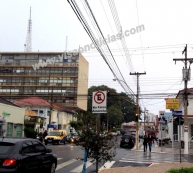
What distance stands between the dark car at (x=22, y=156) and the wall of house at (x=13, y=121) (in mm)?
23827

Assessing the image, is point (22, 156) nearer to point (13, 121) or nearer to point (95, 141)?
point (95, 141)

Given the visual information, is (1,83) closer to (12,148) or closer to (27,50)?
(27,50)

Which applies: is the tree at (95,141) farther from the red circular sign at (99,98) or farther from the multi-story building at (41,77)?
the multi-story building at (41,77)

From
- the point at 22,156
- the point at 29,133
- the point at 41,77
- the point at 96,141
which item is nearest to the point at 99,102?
the point at 96,141

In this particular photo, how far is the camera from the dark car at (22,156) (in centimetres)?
872

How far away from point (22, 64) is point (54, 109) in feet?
84.0

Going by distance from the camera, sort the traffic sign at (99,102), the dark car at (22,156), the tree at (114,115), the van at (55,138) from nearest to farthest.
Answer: the dark car at (22,156)
the traffic sign at (99,102)
the van at (55,138)
the tree at (114,115)

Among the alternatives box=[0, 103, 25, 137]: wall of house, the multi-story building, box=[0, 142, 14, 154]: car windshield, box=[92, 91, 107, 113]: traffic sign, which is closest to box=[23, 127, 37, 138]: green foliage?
box=[0, 103, 25, 137]: wall of house

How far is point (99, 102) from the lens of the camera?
10672 mm

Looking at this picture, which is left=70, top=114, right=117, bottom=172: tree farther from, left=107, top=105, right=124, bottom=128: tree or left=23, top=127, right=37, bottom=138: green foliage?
left=107, top=105, right=124, bottom=128: tree

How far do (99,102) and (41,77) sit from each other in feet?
239

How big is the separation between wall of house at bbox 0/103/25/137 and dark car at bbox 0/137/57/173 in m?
23.8

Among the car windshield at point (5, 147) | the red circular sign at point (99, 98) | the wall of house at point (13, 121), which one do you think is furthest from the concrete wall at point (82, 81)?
the car windshield at point (5, 147)

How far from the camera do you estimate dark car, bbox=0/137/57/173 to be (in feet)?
28.6
